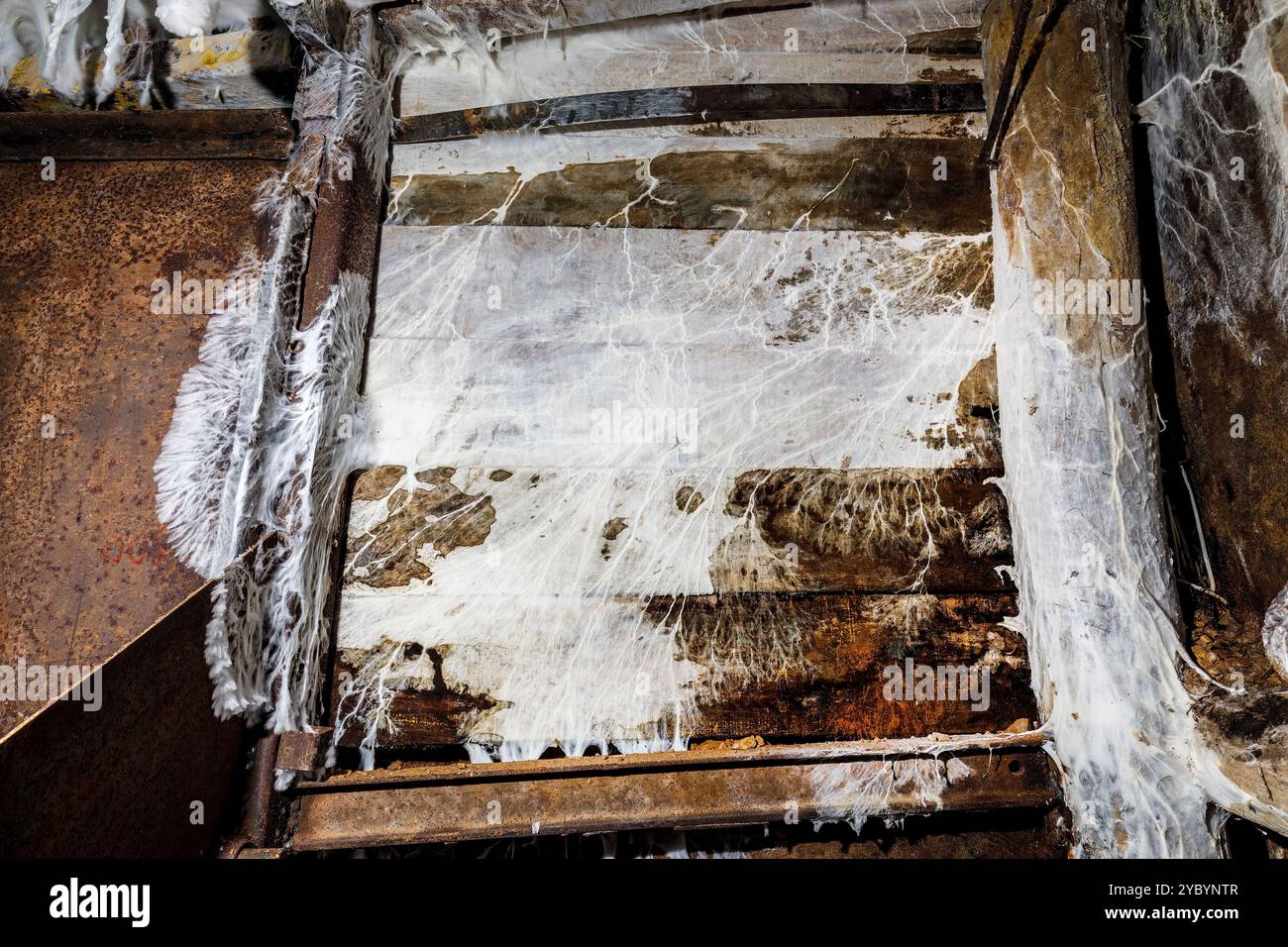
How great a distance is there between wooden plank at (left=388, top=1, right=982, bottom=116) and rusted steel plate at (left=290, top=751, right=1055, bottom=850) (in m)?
1.86

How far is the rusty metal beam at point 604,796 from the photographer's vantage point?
1.43 meters

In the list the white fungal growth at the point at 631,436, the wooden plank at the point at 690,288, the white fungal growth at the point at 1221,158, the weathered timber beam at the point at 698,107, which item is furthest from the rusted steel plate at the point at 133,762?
the white fungal growth at the point at 1221,158

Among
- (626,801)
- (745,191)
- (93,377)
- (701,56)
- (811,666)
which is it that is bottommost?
(626,801)

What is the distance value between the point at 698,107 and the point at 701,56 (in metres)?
0.21

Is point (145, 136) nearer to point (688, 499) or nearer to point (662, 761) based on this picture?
point (688, 499)

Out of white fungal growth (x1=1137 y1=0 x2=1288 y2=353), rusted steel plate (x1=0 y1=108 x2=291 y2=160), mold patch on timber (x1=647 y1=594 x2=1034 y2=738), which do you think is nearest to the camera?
white fungal growth (x1=1137 y1=0 x2=1288 y2=353)

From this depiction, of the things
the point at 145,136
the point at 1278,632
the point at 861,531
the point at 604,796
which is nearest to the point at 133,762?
the point at 604,796

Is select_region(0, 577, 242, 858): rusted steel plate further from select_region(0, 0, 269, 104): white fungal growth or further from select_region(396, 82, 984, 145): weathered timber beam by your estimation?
select_region(0, 0, 269, 104): white fungal growth

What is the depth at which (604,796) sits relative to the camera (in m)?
1.45

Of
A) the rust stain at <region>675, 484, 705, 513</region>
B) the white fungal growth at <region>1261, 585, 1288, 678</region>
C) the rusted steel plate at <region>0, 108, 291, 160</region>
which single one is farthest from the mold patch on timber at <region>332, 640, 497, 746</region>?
the white fungal growth at <region>1261, 585, 1288, 678</region>

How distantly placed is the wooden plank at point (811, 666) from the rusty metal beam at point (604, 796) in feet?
0.39

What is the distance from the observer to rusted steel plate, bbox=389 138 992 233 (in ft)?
6.20
